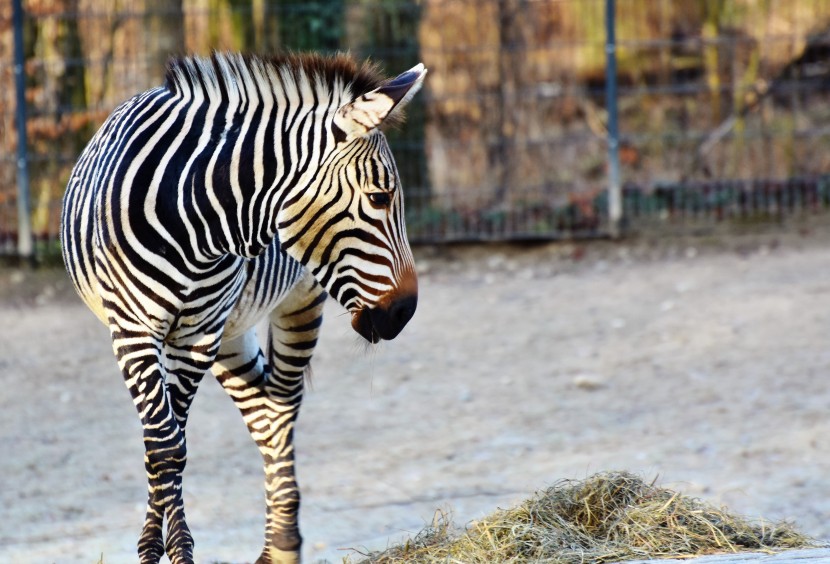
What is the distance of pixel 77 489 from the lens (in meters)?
5.86

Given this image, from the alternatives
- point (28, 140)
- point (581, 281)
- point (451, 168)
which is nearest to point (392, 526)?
point (581, 281)

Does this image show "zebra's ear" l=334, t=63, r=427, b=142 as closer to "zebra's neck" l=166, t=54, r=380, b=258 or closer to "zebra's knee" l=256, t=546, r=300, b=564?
"zebra's neck" l=166, t=54, r=380, b=258

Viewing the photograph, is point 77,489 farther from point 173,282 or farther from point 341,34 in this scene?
point 341,34

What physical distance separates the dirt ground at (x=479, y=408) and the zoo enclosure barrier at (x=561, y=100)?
0.58 m

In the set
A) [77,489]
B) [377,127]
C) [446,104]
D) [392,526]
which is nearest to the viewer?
[377,127]

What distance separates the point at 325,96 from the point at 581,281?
19.4ft

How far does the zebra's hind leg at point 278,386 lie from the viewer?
473 centimetres

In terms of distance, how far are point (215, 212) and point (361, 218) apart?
51 centimetres

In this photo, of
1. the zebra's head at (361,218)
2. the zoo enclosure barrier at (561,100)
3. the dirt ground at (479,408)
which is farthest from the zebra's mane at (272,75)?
the zoo enclosure barrier at (561,100)

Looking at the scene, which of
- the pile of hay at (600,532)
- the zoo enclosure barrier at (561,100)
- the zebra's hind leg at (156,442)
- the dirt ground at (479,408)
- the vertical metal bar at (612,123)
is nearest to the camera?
the pile of hay at (600,532)

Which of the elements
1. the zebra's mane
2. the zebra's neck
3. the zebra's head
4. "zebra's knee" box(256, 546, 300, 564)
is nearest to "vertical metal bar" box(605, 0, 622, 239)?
Result: "zebra's knee" box(256, 546, 300, 564)

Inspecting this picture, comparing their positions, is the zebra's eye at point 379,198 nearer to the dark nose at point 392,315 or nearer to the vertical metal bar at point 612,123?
the dark nose at point 392,315

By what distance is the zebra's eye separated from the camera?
351 centimetres

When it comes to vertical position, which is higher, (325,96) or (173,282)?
(325,96)
